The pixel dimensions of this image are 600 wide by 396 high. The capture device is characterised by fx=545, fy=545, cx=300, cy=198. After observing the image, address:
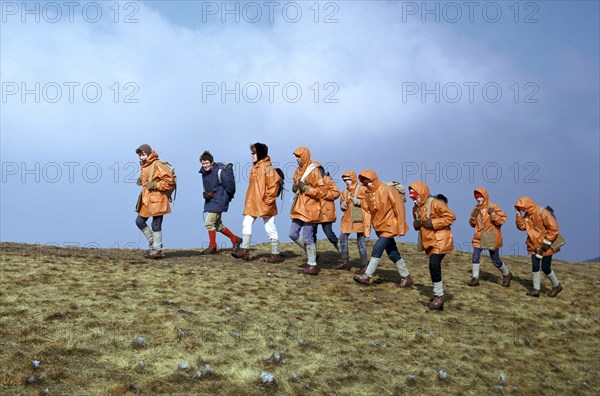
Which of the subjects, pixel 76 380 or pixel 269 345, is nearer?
pixel 76 380

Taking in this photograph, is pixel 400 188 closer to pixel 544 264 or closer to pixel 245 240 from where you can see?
pixel 245 240

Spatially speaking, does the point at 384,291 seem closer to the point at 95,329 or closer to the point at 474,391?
the point at 474,391

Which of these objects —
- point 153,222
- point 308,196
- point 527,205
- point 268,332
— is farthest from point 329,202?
point 268,332

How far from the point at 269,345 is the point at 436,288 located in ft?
21.8

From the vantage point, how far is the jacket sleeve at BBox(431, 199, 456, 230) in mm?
15672

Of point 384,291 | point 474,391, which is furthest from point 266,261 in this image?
point 474,391

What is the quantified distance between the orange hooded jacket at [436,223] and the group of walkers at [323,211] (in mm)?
158

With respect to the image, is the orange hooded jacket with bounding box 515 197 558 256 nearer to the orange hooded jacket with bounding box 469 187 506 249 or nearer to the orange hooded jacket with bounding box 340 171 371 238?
the orange hooded jacket with bounding box 469 187 506 249

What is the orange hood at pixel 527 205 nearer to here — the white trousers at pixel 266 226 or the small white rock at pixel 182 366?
the white trousers at pixel 266 226

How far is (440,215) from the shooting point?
15820mm

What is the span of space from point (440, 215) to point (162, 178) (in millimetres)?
9505

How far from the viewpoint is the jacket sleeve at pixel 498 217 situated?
19500 millimetres

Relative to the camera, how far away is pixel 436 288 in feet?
52.0

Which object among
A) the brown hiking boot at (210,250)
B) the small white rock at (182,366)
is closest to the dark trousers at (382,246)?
the brown hiking boot at (210,250)
